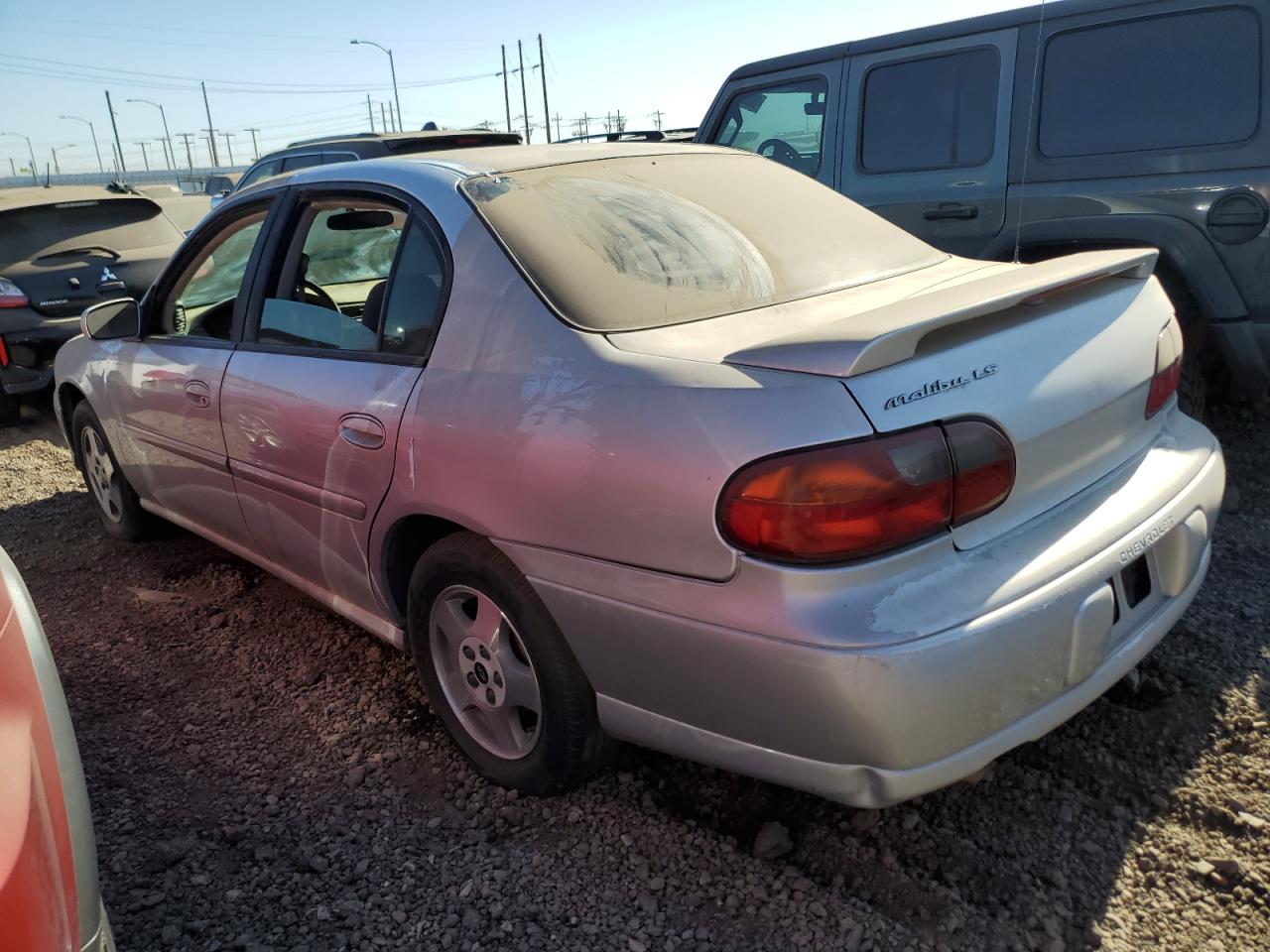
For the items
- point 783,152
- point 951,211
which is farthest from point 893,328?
point 783,152

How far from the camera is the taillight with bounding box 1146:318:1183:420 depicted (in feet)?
7.96

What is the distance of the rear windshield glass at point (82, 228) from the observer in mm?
7137

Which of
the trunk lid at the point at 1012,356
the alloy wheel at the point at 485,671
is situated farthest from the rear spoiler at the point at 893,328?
the alloy wheel at the point at 485,671

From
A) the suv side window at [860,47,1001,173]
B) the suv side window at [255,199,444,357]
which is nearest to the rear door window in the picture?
the suv side window at [860,47,1001,173]

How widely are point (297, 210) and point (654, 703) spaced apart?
202cm

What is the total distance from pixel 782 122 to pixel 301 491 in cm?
384

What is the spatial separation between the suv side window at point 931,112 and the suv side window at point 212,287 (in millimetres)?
3124

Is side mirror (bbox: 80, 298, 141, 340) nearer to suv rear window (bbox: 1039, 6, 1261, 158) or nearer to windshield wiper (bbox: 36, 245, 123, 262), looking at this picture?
windshield wiper (bbox: 36, 245, 123, 262)

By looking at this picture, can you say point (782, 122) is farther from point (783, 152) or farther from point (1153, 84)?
point (1153, 84)

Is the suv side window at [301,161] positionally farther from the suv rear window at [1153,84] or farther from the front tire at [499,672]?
the front tire at [499,672]

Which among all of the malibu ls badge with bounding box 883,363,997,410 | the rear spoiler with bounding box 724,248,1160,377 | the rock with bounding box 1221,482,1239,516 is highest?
the rear spoiler with bounding box 724,248,1160,377

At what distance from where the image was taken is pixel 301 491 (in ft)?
9.62

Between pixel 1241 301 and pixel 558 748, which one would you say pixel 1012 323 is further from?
pixel 1241 301

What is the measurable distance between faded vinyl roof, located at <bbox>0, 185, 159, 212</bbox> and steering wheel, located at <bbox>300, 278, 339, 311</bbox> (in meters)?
5.20
